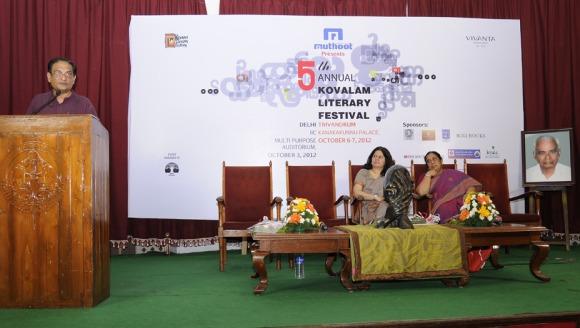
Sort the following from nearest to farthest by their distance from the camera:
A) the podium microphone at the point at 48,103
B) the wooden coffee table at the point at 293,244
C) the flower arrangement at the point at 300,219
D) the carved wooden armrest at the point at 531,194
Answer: the podium microphone at the point at 48,103 < the wooden coffee table at the point at 293,244 < the flower arrangement at the point at 300,219 < the carved wooden armrest at the point at 531,194

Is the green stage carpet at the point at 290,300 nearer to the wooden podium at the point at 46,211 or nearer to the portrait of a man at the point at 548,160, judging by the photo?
the wooden podium at the point at 46,211

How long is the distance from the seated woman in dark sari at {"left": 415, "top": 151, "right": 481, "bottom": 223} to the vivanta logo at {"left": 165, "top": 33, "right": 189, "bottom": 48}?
101 inches

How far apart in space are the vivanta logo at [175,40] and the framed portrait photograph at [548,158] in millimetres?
3539

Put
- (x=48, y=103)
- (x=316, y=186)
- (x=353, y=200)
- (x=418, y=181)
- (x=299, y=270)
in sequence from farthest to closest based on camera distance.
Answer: (x=418, y=181) → (x=316, y=186) → (x=353, y=200) → (x=299, y=270) → (x=48, y=103)

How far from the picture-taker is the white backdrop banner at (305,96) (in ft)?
18.4

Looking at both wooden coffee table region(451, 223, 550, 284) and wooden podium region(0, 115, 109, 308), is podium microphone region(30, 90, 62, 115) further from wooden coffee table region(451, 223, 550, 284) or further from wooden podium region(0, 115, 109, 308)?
wooden coffee table region(451, 223, 550, 284)

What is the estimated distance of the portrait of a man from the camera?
5.73m

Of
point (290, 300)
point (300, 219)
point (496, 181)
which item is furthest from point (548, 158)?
A: point (290, 300)

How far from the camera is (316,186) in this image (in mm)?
5320

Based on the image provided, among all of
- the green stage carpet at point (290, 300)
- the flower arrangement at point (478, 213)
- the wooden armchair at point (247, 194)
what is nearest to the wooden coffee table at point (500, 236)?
the flower arrangement at point (478, 213)

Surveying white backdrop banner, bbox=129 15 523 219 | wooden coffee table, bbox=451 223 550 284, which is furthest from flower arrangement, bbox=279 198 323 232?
white backdrop banner, bbox=129 15 523 219

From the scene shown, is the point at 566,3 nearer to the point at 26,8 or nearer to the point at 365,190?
the point at 365,190

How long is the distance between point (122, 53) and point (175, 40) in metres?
0.56

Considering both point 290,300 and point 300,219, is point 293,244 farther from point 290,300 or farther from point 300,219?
point 290,300
